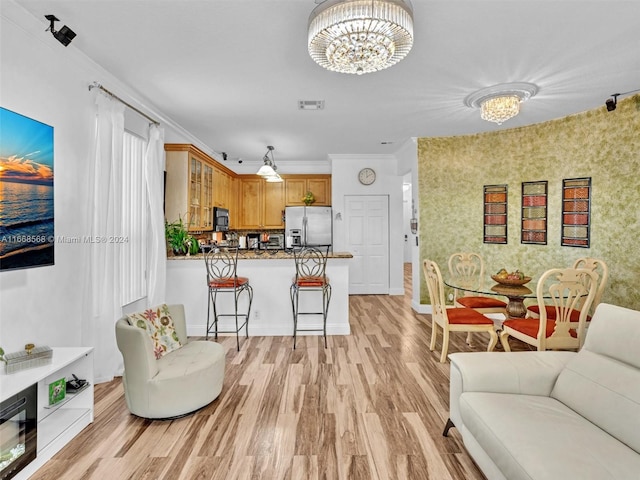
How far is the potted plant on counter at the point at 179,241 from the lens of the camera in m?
4.20

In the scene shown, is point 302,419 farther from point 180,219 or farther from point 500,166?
point 500,166

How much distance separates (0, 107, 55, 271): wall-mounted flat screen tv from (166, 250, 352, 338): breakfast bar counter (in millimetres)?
1937

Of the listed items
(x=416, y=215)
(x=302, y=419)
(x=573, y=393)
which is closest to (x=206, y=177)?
(x=416, y=215)

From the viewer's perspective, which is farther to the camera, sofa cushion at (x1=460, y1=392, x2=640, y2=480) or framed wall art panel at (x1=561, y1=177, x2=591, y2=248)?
framed wall art panel at (x1=561, y1=177, x2=591, y2=248)

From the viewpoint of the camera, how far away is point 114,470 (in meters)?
1.91

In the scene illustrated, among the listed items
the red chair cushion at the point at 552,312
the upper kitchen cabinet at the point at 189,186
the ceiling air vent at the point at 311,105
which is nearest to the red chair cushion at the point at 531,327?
the red chair cushion at the point at 552,312

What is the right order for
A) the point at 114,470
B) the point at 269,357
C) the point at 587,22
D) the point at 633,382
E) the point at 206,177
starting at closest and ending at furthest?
the point at 633,382 → the point at 114,470 → the point at 587,22 → the point at 269,357 → the point at 206,177

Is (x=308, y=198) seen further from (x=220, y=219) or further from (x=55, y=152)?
(x=55, y=152)

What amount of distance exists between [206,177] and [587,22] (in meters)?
4.92

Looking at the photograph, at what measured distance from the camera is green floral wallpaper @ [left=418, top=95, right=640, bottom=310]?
12.0 ft

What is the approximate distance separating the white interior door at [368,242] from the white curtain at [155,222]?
12.4 feet

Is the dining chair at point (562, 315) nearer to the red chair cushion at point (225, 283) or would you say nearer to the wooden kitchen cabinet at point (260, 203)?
the red chair cushion at point (225, 283)

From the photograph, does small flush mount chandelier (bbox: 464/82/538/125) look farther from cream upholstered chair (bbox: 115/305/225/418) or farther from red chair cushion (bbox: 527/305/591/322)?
cream upholstered chair (bbox: 115/305/225/418)

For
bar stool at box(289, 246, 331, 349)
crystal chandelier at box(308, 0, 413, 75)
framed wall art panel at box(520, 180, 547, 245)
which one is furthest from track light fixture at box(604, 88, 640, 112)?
bar stool at box(289, 246, 331, 349)
